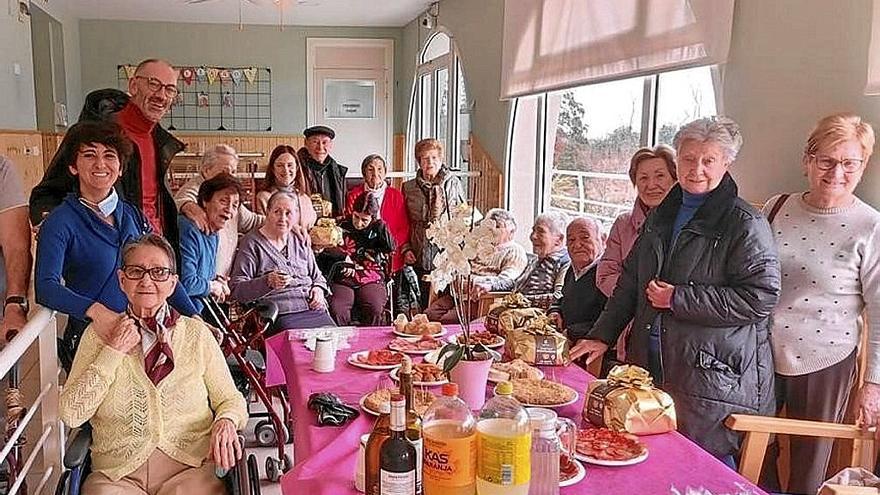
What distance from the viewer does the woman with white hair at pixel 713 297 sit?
2102mm

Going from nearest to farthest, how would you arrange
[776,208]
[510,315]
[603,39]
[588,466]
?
[588,466] < [776,208] < [510,315] < [603,39]

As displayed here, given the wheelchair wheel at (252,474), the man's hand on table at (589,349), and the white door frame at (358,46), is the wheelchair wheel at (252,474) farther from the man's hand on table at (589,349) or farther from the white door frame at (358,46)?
the white door frame at (358,46)

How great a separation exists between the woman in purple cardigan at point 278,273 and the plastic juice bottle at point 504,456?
7.96 ft

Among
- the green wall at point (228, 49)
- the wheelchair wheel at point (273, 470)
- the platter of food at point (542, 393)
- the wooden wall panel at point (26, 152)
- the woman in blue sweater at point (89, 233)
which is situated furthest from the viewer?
the green wall at point (228, 49)

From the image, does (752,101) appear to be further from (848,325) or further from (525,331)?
(525,331)

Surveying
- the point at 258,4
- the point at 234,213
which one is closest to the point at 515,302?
the point at 234,213

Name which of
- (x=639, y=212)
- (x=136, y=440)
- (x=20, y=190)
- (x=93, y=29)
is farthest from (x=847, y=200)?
(x=93, y=29)

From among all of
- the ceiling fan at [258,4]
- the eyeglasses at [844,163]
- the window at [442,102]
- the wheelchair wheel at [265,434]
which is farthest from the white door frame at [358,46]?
the eyeglasses at [844,163]

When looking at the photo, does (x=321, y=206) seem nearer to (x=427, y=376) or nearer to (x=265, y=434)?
(x=265, y=434)

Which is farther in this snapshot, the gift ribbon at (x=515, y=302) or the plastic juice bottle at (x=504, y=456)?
the gift ribbon at (x=515, y=302)

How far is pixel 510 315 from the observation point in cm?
246

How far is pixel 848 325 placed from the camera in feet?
7.09

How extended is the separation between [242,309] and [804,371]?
98.7 inches

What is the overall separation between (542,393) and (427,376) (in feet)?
1.08
